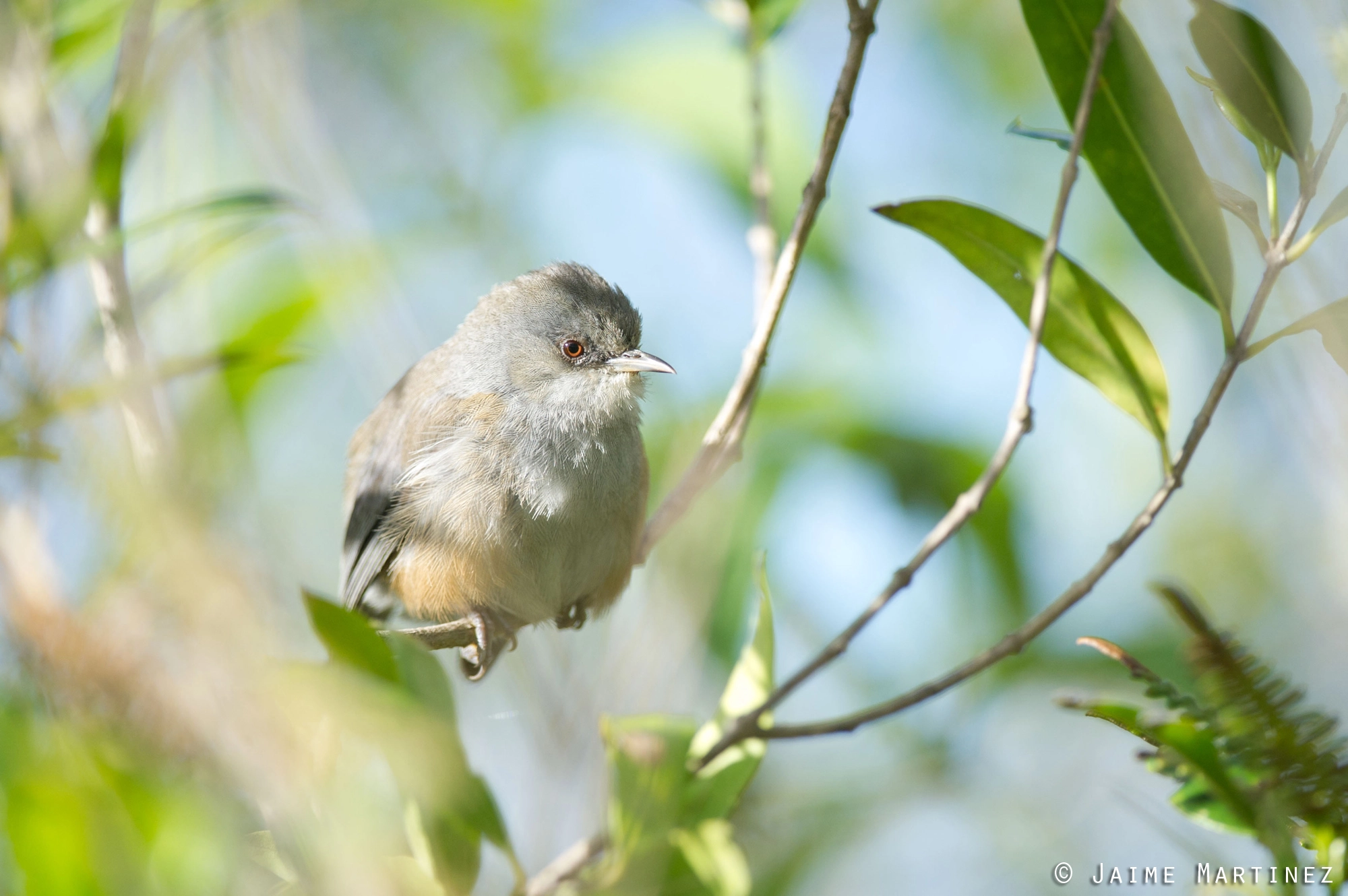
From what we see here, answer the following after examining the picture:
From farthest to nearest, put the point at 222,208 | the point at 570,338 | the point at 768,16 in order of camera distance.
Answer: the point at 570,338
the point at 768,16
the point at 222,208

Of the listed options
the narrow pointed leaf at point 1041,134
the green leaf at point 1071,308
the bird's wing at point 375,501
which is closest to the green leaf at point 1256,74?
the narrow pointed leaf at point 1041,134

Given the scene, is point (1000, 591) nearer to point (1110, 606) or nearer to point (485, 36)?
point (1110, 606)

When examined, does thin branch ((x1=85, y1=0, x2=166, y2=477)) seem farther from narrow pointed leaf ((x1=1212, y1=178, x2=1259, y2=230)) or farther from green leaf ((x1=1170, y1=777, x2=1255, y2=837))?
narrow pointed leaf ((x1=1212, y1=178, x2=1259, y2=230))

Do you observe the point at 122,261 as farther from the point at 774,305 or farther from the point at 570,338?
the point at 570,338

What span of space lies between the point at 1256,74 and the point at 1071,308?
682 millimetres

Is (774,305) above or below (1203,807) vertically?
above

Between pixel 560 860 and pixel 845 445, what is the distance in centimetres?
278

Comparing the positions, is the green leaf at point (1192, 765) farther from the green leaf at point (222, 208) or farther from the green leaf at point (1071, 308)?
the green leaf at point (222, 208)

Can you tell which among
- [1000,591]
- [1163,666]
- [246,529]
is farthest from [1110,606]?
[246,529]

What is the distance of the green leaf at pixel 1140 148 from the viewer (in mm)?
2592

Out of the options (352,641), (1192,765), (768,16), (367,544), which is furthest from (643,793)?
(367,544)

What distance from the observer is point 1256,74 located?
8.07 feet

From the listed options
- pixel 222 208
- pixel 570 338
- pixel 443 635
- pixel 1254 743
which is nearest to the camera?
pixel 1254 743

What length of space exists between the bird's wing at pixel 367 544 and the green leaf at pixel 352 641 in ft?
7.37
